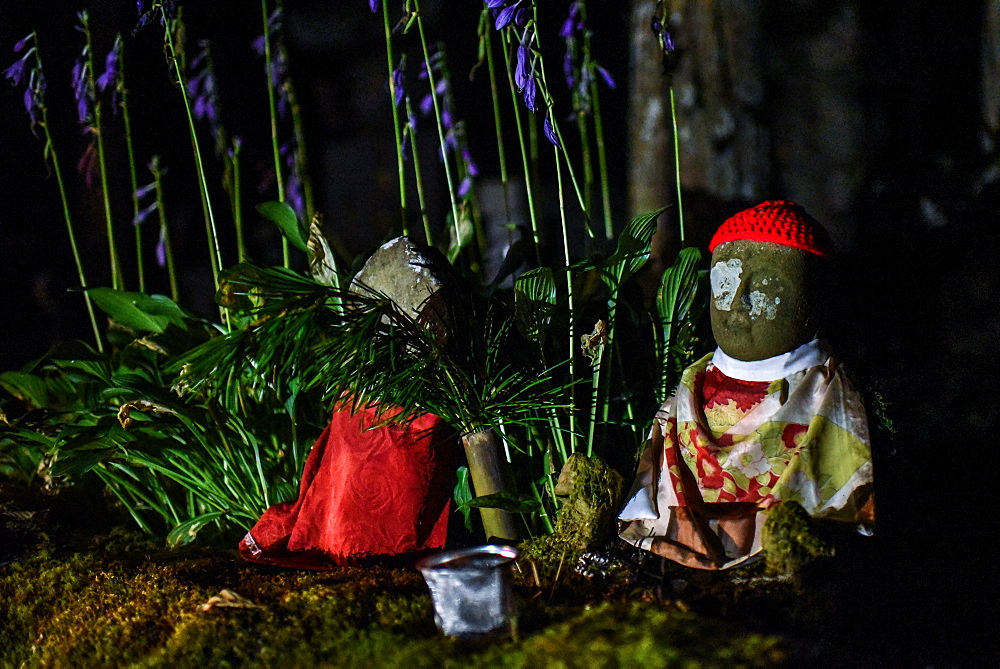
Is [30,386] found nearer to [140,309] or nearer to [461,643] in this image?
[140,309]

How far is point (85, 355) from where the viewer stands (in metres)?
2.65

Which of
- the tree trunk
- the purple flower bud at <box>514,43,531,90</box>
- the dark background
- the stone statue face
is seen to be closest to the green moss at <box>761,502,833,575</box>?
the dark background

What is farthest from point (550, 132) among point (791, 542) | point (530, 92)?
point (791, 542)

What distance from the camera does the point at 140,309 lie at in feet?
8.55

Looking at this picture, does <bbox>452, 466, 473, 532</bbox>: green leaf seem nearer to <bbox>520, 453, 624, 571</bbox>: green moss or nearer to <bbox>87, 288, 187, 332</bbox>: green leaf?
<bbox>520, 453, 624, 571</bbox>: green moss

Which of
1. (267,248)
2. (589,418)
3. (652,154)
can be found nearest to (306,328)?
(589,418)

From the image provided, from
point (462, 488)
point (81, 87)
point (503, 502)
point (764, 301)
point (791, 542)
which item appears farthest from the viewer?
point (81, 87)

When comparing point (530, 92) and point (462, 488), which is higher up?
point (530, 92)

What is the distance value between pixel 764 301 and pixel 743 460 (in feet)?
1.14

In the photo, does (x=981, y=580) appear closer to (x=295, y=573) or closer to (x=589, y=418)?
(x=589, y=418)

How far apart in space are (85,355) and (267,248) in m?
1.98

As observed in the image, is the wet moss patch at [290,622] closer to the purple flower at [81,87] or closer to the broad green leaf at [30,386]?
the broad green leaf at [30,386]

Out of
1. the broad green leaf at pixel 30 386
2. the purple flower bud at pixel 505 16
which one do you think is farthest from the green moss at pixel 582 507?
the broad green leaf at pixel 30 386

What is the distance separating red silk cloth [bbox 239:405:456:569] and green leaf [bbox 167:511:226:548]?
0.31 meters
